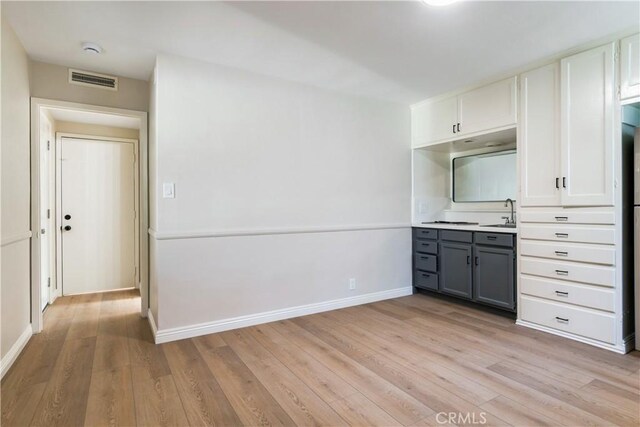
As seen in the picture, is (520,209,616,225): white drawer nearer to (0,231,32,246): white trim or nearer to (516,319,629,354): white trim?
(516,319,629,354): white trim

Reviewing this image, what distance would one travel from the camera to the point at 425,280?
4074mm

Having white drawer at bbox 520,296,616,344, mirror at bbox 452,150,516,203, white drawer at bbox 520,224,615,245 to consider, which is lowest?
white drawer at bbox 520,296,616,344

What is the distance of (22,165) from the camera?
2662 millimetres

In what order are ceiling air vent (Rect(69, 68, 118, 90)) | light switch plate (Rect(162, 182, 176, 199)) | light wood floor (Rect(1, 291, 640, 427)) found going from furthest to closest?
ceiling air vent (Rect(69, 68, 118, 90))
light switch plate (Rect(162, 182, 176, 199))
light wood floor (Rect(1, 291, 640, 427))

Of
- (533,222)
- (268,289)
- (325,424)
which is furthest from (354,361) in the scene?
(533,222)

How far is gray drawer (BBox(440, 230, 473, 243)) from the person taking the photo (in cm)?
356

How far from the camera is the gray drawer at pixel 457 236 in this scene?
3.56 meters

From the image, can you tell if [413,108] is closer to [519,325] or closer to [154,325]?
[519,325]

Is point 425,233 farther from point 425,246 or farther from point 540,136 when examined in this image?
point 540,136

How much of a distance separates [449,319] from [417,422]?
1.74m

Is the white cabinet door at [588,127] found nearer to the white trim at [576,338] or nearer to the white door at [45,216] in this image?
the white trim at [576,338]

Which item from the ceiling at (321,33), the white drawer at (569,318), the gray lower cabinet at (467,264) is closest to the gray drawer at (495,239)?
the gray lower cabinet at (467,264)

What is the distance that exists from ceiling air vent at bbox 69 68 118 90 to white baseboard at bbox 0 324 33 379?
7.00 feet

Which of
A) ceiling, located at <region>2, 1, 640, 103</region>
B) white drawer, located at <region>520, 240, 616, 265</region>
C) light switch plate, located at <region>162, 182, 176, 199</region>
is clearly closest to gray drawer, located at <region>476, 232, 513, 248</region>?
white drawer, located at <region>520, 240, 616, 265</region>
